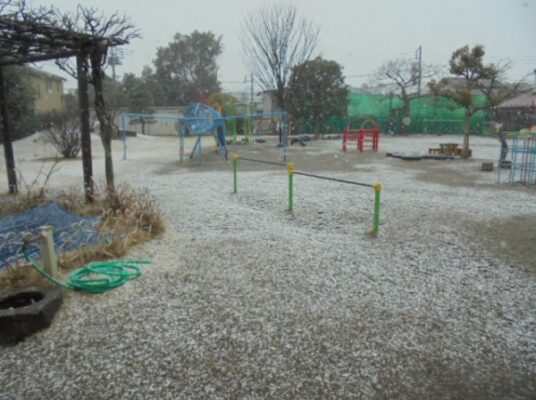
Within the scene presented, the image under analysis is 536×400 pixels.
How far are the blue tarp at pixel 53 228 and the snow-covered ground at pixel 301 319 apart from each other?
62 cm

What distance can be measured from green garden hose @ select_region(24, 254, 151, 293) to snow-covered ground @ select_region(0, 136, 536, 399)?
3.2 inches

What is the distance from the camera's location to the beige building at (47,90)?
1064 inches

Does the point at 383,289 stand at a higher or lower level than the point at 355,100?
lower

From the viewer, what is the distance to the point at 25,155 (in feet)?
49.5

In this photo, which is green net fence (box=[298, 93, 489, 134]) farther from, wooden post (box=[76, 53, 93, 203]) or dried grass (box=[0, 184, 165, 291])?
dried grass (box=[0, 184, 165, 291])

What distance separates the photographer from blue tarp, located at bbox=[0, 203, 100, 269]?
13.6 ft

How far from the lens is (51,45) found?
5.88m

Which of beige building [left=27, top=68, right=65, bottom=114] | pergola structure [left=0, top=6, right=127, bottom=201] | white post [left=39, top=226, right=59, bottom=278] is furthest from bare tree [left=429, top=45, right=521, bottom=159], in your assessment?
beige building [left=27, top=68, right=65, bottom=114]

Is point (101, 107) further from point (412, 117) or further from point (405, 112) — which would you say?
point (412, 117)

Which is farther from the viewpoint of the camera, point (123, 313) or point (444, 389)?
point (123, 313)

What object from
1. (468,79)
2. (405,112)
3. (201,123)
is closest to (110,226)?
(201,123)

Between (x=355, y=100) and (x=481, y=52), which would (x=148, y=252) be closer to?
(x=481, y=52)

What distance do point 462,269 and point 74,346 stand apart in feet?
11.5

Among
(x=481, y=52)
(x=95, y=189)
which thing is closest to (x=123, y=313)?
(x=95, y=189)
